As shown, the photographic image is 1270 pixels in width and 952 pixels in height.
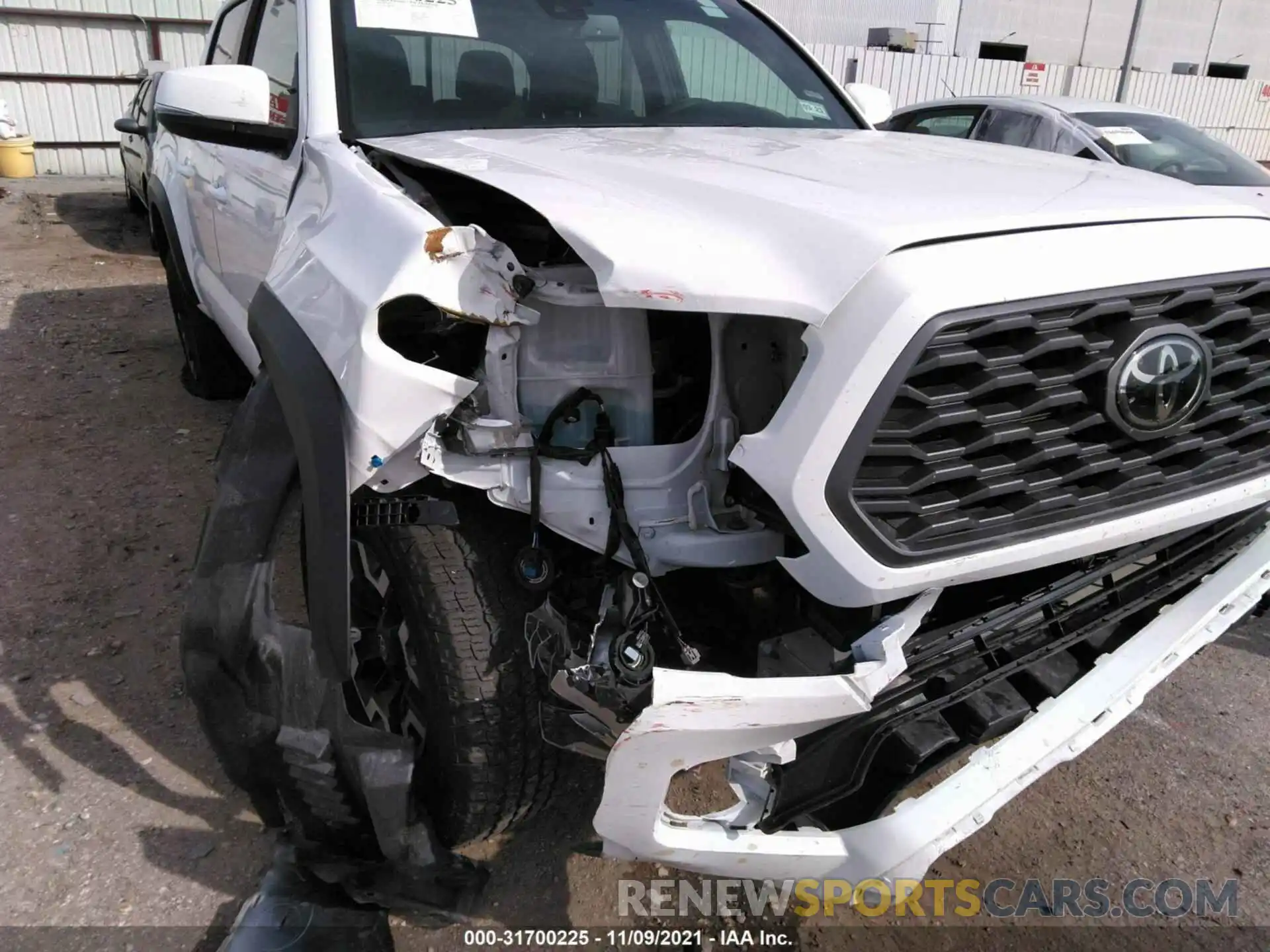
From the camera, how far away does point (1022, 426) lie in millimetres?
1550

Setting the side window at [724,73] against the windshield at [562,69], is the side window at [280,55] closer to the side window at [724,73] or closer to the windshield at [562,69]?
the windshield at [562,69]

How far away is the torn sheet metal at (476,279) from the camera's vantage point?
161 centimetres

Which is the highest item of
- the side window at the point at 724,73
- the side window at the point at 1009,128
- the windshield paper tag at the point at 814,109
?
the side window at the point at 724,73

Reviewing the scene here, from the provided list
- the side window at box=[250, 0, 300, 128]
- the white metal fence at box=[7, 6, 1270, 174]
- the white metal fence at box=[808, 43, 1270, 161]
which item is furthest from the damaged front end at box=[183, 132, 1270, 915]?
the white metal fence at box=[808, 43, 1270, 161]

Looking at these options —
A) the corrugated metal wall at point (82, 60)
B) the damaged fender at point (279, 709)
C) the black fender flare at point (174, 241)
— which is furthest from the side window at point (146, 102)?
the damaged fender at point (279, 709)

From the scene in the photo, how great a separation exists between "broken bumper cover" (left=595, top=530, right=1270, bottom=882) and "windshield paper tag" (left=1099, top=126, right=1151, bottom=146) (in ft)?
18.9

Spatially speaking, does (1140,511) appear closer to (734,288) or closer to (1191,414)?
(1191,414)

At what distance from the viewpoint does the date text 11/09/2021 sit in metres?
2.02

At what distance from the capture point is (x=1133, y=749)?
2.64 meters

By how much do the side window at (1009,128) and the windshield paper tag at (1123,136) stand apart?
484mm

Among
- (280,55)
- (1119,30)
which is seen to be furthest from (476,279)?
(1119,30)

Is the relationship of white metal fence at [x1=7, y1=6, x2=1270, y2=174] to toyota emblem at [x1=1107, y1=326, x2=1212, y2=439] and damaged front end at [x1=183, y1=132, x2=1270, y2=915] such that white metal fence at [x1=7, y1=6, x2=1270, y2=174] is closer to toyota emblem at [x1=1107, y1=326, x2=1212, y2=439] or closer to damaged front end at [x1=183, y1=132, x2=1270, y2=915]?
damaged front end at [x1=183, y1=132, x2=1270, y2=915]

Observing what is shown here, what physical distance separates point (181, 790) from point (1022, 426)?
2124 mm

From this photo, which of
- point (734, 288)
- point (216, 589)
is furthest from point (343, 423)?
point (734, 288)
